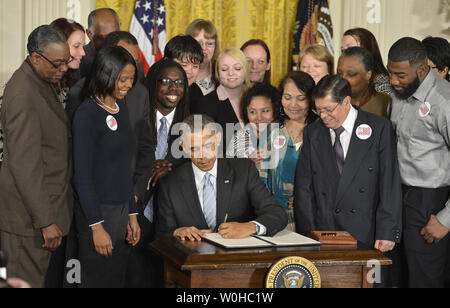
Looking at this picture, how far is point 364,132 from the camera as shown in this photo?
11.7ft

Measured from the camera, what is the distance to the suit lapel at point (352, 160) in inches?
140

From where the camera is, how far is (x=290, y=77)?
13.6 ft

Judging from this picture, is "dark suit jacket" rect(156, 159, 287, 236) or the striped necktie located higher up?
the striped necktie

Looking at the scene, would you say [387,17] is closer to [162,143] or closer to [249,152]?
[249,152]

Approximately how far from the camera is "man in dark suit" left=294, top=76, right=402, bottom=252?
11.6 ft

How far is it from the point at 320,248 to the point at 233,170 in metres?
0.90

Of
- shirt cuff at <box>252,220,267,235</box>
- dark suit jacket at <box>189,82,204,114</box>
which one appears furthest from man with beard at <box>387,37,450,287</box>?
dark suit jacket at <box>189,82,204,114</box>

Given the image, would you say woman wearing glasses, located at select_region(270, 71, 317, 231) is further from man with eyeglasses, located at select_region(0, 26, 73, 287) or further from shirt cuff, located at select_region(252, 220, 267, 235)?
man with eyeglasses, located at select_region(0, 26, 73, 287)

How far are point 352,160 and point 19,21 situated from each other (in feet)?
13.7

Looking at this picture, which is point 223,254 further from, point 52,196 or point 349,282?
point 52,196

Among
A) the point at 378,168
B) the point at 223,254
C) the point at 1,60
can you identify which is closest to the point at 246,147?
the point at 378,168

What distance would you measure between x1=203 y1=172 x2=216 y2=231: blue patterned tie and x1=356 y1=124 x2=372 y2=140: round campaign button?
0.94 meters

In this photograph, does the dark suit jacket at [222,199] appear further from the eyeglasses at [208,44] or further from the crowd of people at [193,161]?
the eyeglasses at [208,44]

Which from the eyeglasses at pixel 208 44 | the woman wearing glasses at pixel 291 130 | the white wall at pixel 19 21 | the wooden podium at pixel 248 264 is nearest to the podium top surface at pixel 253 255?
the wooden podium at pixel 248 264
